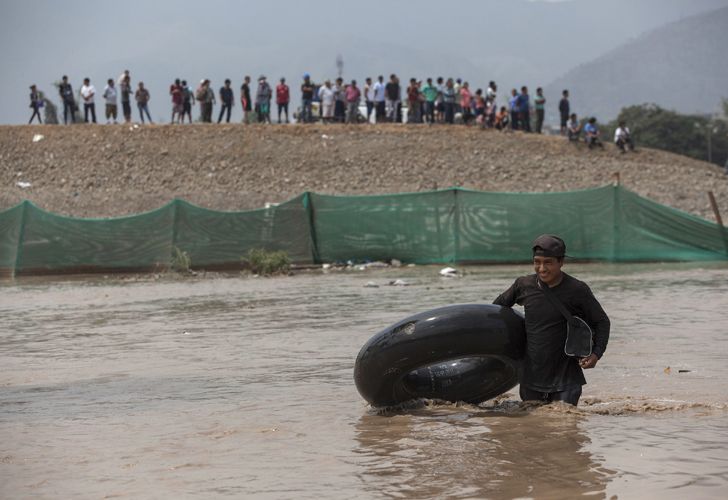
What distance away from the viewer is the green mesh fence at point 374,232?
2605 cm

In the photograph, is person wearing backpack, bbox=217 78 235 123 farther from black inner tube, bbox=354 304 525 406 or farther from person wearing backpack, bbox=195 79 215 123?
black inner tube, bbox=354 304 525 406

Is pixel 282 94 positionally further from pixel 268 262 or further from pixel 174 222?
pixel 268 262

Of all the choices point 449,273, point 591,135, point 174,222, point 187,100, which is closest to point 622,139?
point 591,135

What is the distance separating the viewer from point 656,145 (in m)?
101

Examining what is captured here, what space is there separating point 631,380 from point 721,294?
794cm

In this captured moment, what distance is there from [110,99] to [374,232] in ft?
62.8

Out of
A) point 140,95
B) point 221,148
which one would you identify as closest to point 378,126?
point 221,148

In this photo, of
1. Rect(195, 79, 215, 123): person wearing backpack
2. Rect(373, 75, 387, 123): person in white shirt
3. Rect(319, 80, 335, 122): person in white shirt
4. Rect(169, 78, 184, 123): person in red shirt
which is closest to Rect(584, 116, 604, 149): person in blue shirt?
Rect(373, 75, 387, 123): person in white shirt

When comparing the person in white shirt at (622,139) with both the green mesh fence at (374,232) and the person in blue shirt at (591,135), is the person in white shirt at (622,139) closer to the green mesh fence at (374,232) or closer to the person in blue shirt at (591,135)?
the person in blue shirt at (591,135)

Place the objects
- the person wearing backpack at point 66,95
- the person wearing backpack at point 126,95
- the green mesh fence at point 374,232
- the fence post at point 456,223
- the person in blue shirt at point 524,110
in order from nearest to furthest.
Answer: the green mesh fence at point 374,232, the fence post at point 456,223, the person wearing backpack at point 126,95, the person wearing backpack at point 66,95, the person in blue shirt at point 524,110

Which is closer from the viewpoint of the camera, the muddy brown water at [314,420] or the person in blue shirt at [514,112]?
the muddy brown water at [314,420]

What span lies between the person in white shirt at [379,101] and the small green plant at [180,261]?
54.2ft

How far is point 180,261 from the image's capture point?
2602 centimetres

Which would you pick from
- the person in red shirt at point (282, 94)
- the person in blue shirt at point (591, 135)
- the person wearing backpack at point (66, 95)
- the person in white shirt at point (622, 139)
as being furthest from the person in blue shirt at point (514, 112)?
the person wearing backpack at point (66, 95)
